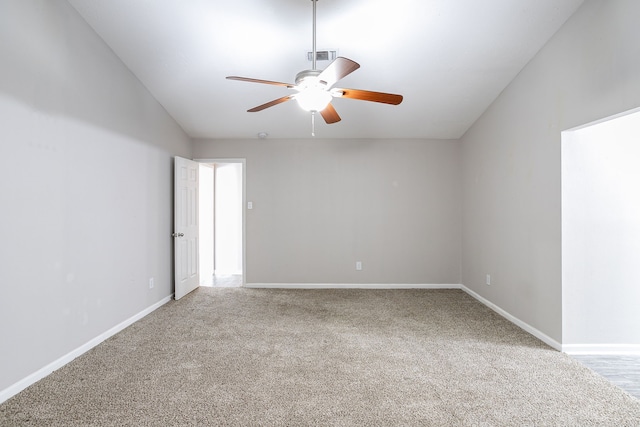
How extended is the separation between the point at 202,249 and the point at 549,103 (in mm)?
5581

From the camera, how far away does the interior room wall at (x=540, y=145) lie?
255 cm

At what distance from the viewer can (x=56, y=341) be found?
269 centimetres

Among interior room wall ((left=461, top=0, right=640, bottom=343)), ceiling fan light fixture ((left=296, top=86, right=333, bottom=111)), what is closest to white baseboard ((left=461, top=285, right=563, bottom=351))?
interior room wall ((left=461, top=0, right=640, bottom=343))

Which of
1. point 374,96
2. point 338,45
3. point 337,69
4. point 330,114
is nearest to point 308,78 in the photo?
point 337,69

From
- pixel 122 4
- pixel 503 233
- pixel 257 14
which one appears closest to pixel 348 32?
pixel 257 14

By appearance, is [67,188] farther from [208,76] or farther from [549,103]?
[549,103]

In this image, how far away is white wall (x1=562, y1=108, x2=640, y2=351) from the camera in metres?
3.01

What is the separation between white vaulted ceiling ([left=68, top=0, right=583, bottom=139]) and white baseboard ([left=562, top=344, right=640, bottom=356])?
8.48 ft

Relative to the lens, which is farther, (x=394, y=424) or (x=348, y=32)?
(x=348, y=32)

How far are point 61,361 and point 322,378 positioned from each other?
6.34 ft

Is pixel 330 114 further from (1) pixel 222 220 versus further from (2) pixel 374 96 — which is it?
(1) pixel 222 220

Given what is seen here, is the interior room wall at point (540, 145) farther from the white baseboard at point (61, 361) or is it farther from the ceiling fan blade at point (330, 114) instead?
the white baseboard at point (61, 361)

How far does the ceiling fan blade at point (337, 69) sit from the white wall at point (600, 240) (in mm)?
2038

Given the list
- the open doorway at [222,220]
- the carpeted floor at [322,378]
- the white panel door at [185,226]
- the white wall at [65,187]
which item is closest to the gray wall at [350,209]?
the white panel door at [185,226]
